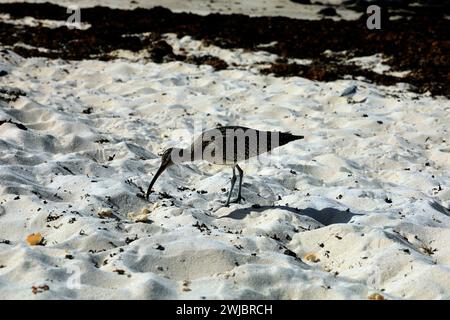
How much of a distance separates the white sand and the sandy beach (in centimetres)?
2

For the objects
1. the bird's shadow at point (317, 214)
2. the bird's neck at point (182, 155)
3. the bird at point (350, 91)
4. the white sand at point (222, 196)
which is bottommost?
the bird's shadow at point (317, 214)

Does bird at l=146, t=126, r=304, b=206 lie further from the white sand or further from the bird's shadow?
the white sand

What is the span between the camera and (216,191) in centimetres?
729

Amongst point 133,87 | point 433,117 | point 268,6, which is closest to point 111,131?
point 133,87

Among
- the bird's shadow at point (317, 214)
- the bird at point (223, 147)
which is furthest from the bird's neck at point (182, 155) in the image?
the bird's shadow at point (317, 214)

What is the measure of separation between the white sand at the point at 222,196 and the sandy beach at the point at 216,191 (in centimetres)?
2

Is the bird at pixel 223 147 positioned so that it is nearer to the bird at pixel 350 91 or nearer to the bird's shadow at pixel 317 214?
the bird's shadow at pixel 317 214

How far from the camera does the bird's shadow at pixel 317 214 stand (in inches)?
250

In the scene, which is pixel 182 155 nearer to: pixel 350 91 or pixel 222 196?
pixel 222 196

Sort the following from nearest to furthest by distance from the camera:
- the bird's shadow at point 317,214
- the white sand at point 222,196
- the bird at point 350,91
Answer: the white sand at point 222,196 < the bird's shadow at point 317,214 < the bird at point 350,91

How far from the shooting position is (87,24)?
62.0 feet

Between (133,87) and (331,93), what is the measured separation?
4526 millimetres

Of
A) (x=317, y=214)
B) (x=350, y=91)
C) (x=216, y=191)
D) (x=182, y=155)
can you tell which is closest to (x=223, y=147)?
(x=182, y=155)
